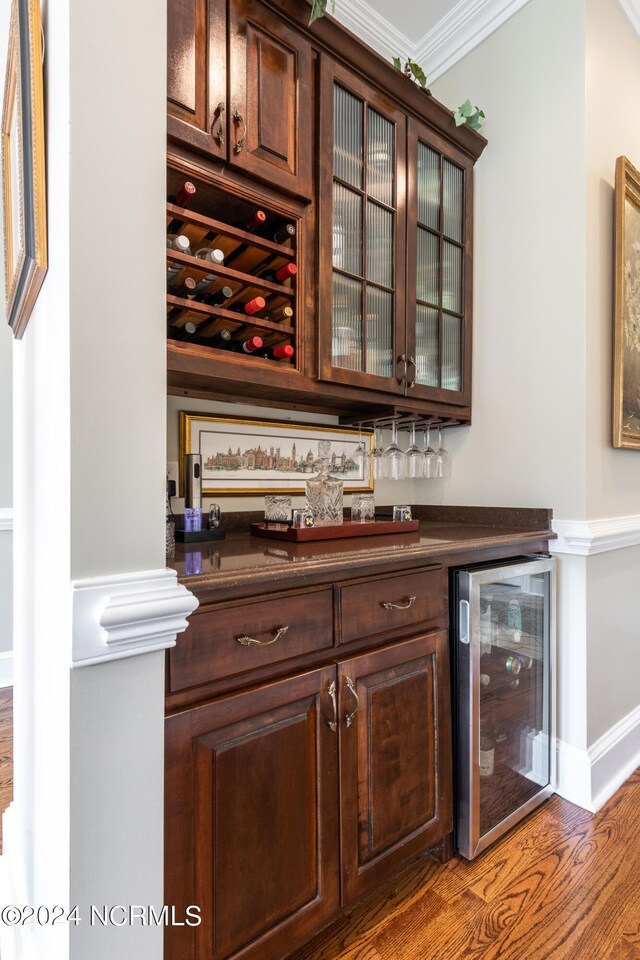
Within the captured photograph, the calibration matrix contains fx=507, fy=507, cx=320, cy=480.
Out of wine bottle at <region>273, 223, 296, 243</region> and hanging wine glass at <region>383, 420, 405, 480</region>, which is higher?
wine bottle at <region>273, 223, 296, 243</region>

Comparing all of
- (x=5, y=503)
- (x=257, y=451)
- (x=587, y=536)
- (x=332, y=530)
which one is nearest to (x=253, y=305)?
(x=257, y=451)

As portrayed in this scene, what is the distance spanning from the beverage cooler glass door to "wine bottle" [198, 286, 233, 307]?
3.42ft

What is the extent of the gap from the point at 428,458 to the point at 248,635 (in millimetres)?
1311

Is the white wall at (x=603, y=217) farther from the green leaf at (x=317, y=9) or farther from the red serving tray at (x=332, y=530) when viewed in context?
the green leaf at (x=317, y=9)

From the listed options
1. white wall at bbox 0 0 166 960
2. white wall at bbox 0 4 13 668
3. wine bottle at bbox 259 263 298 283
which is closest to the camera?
white wall at bbox 0 0 166 960

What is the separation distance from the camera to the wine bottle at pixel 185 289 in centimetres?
131

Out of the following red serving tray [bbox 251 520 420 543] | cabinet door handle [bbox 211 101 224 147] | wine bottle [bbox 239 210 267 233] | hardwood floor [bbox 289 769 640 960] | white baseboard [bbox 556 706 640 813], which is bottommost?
hardwood floor [bbox 289 769 640 960]

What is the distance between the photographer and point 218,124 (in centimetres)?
131

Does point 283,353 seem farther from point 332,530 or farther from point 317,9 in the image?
point 317,9

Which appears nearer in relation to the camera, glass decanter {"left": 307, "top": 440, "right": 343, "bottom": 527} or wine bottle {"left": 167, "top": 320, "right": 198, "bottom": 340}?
wine bottle {"left": 167, "top": 320, "right": 198, "bottom": 340}

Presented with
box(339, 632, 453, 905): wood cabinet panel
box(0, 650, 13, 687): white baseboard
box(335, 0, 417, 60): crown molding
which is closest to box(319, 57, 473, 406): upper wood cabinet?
box(335, 0, 417, 60): crown molding

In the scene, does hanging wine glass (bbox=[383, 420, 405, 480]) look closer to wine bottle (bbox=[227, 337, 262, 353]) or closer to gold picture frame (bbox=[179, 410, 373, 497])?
gold picture frame (bbox=[179, 410, 373, 497])

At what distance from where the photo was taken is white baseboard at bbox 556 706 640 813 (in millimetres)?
1775

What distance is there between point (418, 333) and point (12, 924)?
201cm
